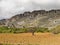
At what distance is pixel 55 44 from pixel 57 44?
351 millimetres

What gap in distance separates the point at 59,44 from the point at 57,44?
0.35m

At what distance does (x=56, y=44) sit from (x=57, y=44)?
18 centimetres

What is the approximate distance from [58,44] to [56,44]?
1.14ft

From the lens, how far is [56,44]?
35.3m

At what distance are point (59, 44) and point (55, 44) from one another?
0.69 metres

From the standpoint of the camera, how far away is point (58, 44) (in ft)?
116

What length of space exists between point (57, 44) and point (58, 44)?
0.62ft

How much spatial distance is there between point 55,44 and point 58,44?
1.71 ft

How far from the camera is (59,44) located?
35312mm

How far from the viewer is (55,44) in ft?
116

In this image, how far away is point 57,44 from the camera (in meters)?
35.4
